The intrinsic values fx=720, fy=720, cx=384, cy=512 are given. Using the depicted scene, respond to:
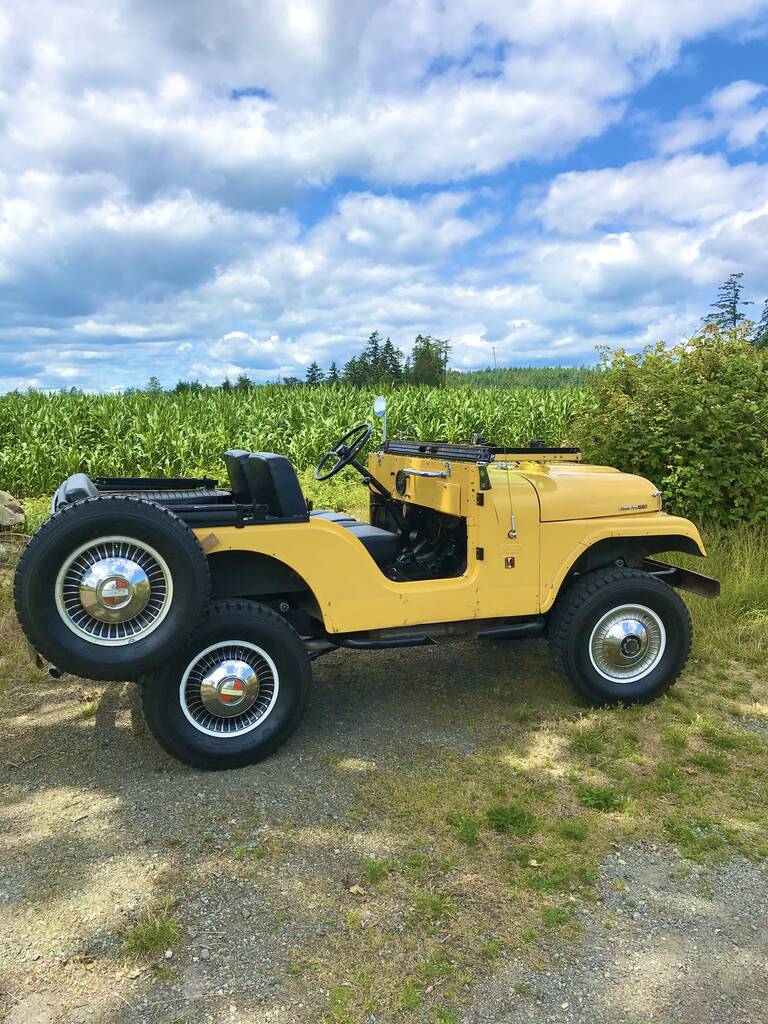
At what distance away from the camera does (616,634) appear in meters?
4.27

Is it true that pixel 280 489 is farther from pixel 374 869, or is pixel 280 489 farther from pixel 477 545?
pixel 374 869

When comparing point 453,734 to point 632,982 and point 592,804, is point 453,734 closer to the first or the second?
Result: point 592,804

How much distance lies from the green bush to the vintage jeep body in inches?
91.3

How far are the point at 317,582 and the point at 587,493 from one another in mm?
1706

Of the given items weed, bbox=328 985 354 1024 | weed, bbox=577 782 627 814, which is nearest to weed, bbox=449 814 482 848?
weed, bbox=577 782 627 814

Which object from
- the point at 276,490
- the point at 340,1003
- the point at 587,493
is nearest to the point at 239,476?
the point at 276,490

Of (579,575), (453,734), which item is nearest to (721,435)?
(579,575)

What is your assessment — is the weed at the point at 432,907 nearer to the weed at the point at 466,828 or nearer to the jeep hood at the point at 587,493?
the weed at the point at 466,828

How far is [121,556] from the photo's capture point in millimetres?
3221

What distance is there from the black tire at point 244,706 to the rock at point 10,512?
5587 millimetres

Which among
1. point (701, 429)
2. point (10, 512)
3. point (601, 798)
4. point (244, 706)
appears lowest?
Answer: point (601, 798)

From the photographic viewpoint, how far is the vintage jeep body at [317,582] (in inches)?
126

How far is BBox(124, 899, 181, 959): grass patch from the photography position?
2.44 metres

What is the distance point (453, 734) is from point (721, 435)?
4.18m
